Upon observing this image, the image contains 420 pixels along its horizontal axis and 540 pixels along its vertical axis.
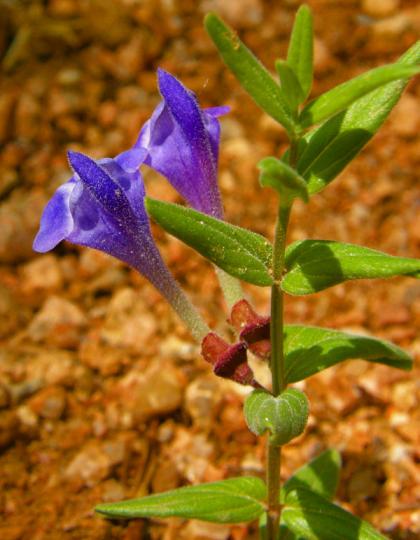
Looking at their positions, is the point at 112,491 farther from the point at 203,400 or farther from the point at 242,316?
the point at 242,316

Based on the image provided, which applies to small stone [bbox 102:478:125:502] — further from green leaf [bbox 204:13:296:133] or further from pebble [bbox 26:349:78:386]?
green leaf [bbox 204:13:296:133]

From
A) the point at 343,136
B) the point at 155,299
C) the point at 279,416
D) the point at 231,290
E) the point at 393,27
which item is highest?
the point at 393,27

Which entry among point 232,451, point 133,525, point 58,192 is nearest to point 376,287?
point 232,451

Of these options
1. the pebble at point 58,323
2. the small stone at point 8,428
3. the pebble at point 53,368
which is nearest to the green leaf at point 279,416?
the small stone at point 8,428

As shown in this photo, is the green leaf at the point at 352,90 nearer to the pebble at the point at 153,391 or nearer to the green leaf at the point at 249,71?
the green leaf at the point at 249,71

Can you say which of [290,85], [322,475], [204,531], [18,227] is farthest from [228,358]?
[18,227]

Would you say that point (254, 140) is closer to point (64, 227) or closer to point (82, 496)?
point (82, 496)

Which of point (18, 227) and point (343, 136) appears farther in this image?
point (18, 227)
